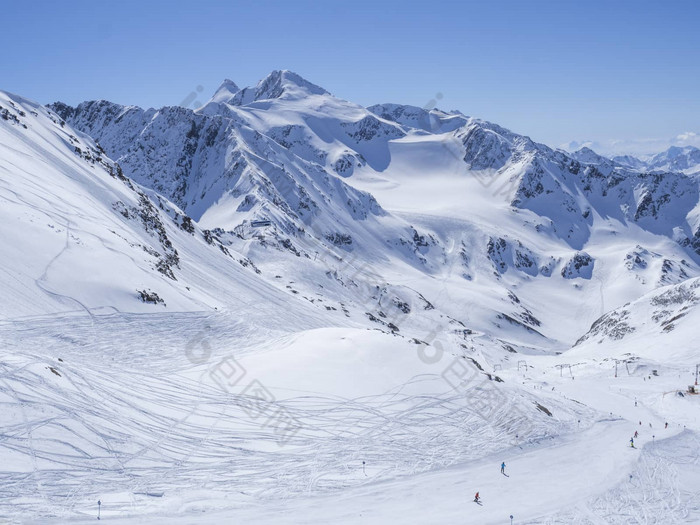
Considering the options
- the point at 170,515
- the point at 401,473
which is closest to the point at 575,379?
the point at 401,473

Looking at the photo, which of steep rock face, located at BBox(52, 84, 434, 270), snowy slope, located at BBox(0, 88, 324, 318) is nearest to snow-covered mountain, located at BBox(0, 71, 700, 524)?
snowy slope, located at BBox(0, 88, 324, 318)

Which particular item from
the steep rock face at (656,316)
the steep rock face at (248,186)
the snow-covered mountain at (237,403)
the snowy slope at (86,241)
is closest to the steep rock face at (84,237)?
the snowy slope at (86,241)

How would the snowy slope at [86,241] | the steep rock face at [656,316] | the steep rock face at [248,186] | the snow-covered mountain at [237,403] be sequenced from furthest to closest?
1. the steep rock face at [248,186]
2. the steep rock face at [656,316]
3. the snowy slope at [86,241]
4. the snow-covered mountain at [237,403]

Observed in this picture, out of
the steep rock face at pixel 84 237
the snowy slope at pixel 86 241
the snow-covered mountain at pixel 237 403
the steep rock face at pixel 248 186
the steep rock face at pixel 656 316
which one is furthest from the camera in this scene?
the steep rock face at pixel 248 186

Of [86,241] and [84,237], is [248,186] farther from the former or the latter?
[86,241]

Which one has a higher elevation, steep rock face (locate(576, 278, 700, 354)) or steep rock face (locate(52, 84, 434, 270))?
steep rock face (locate(52, 84, 434, 270))

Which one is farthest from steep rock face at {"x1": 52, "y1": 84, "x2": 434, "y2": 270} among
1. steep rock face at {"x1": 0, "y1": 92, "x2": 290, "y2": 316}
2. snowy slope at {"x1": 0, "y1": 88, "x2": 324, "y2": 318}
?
snowy slope at {"x1": 0, "y1": 88, "x2": 324, "y2": 318}

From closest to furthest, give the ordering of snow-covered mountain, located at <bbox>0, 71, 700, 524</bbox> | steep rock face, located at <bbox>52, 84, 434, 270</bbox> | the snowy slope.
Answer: snow-covered mountain, located at <bbox>0, 71, 700, 524</bbox>, the snowy slope, steep rock face, located at <bbox>52, 84, 434, 270</bbox>

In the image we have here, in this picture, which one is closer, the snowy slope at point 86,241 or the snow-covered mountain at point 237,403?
the snow-covered mountain at point 237,403

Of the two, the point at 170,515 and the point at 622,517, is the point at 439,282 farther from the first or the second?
the point at 170,515

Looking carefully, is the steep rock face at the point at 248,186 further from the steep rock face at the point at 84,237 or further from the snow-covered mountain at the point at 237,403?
the snow-covered mountain at the point at 237,403

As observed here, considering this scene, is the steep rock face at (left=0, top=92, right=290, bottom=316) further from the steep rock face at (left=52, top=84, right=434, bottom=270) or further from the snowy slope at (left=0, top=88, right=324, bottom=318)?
the steep rock face at (left=52, top=84, right=434, bottom=270)

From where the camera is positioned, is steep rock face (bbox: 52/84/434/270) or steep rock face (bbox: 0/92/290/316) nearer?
steep rock face (bbox: 0/92/290/316)

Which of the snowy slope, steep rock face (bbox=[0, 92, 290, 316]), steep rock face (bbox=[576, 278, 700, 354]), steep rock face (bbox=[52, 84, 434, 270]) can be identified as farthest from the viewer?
steep rock face (bbox=[52, 84, 434, 270])
